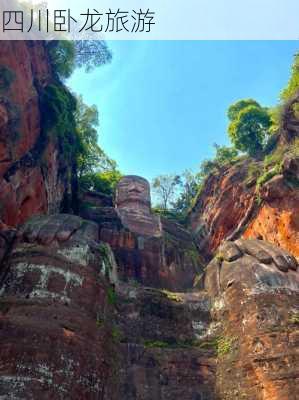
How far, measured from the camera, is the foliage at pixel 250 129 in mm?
26922

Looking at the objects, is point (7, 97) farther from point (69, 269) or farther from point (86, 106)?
point (86, 106)

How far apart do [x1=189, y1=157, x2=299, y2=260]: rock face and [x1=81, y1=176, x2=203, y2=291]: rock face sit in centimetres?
144

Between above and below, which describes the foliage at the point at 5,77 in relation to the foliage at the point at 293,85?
below

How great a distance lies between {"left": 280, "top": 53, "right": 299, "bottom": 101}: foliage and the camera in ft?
71.3

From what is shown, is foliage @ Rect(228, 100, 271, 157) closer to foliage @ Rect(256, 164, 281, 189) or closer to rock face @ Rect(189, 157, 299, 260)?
rock face @ Rect(189, 157, 299, 260)

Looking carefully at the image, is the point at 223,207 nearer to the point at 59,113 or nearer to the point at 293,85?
the point at 293,85

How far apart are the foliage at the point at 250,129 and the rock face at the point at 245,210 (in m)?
1.88

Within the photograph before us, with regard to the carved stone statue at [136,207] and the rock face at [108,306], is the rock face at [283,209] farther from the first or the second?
the carved stone statue at [136,207]

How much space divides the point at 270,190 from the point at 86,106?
743 inches

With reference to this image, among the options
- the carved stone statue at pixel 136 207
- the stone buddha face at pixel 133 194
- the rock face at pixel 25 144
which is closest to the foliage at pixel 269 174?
the carved stone statue at pixel 136 207

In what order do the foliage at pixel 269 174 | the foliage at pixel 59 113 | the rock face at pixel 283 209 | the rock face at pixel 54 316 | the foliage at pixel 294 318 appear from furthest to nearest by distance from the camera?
the foliage at pixel 269 174 → the foliage at pixel 59 113 → the rock face at pixel 283 209 → the foliage at pixel 294 318 → the rock face at pixel 54 316

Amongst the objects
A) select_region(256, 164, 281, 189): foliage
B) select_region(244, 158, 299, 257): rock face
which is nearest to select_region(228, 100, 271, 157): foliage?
select_region(256, 164, 281, 189): foliage

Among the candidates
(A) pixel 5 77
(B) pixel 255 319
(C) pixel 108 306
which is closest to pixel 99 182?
(A) pixel 5 77

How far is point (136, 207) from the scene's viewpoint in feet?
87.0
